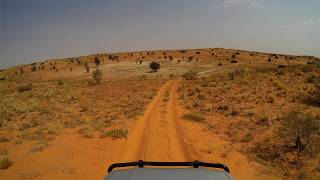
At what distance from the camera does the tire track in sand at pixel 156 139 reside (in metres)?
11.5

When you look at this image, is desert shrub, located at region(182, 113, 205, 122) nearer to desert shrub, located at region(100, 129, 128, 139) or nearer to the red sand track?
the red sand track

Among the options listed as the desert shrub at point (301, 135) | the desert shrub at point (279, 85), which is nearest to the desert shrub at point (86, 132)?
the desert shrub at point (301, 135)

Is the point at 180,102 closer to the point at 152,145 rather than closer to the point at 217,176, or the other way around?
the point at 152,145

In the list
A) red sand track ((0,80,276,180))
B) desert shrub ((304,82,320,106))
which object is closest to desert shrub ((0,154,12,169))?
red sand track ((0,80,276,180))

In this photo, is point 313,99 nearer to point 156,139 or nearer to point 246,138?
point 246,138

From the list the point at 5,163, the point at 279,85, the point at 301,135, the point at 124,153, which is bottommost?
the point at 5,163

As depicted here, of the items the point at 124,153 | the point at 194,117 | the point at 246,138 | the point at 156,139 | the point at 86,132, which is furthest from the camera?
the point at 194,117

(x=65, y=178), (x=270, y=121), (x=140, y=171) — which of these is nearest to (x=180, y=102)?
(x=270, y=121)

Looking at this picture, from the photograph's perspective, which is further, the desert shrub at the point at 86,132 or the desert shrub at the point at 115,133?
the desert shrub at the point at 86,132

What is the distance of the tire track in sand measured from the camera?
11453 mm

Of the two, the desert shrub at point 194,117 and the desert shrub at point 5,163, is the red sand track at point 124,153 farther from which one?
the desert shrub at point 194,117

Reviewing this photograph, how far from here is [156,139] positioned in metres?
13.3

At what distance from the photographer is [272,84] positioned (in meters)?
28.8

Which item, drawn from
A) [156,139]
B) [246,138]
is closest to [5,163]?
[156,139]
